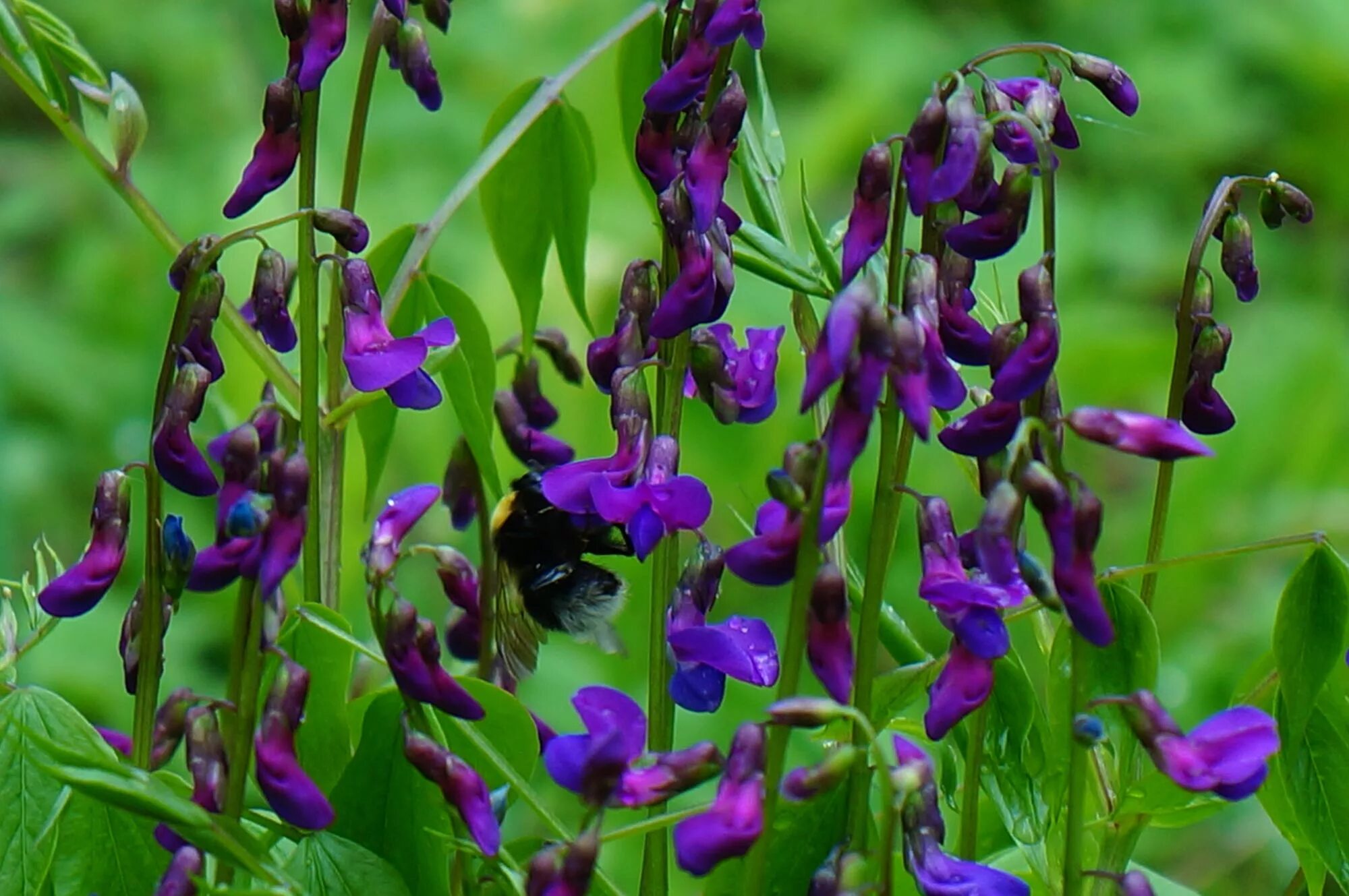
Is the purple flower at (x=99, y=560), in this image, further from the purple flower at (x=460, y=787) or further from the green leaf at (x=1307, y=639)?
the green leaf at (x=1307, y=639)

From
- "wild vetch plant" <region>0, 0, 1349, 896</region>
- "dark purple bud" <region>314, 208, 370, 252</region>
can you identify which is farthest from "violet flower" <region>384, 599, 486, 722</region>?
"dark purple bud" <region>314, 208, 370, 252</region>

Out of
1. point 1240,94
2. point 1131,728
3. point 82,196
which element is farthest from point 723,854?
point 1240,94

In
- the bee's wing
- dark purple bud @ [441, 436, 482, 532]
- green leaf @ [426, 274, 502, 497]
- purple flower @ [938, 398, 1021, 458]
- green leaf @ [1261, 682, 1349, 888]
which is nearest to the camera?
purple flower @ [938, 398, 1021, 458]

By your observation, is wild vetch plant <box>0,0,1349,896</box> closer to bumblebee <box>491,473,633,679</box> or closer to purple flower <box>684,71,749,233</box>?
purple flower <box>684,71,749,233</box>

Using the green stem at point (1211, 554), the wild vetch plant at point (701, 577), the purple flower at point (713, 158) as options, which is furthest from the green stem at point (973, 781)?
the purple flower at point (713, 158)

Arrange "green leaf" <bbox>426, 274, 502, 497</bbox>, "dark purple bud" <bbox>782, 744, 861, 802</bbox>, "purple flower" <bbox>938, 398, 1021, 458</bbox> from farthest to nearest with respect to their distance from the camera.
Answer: "green leaf" <bbox>426, 274, 502, 497</bbox> → "purple flower" <bbox>938, 398, 1021, 458</bbox> → "dark purple bud" <bbox>782, 744, 861, 802</bbox>

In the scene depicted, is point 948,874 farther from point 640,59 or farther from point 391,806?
point 640,59

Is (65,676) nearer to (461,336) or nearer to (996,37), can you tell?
(461,336)
